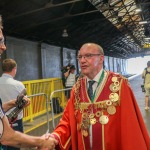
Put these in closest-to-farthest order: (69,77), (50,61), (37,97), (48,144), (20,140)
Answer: (20,140), (48,144), (37,97), (69,77), (50,61)

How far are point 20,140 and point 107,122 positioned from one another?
91 cm

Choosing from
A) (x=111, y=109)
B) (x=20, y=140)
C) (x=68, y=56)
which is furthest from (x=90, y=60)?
(x=68, y=56)

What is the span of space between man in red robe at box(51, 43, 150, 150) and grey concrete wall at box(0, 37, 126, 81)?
416 inches

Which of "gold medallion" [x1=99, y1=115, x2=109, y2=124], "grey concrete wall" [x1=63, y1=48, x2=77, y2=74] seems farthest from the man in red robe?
"grey concrete wall" [x1=63, y1=48, x2=77, y2=74]

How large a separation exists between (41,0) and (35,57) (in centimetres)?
628

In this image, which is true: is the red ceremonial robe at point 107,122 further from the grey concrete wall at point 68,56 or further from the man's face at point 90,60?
the grey concrete wall at point 68,56

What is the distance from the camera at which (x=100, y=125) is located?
2.68m

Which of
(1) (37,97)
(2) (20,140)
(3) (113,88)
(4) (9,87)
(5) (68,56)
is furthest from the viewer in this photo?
(5) (68,56)

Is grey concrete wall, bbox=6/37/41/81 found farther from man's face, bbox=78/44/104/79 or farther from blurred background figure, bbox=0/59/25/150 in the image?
man's face, bbox=78/44/104/79

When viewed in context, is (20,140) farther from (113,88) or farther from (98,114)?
(113,88)

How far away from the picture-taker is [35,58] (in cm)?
1641

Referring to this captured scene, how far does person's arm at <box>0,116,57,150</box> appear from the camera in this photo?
6.64 ft

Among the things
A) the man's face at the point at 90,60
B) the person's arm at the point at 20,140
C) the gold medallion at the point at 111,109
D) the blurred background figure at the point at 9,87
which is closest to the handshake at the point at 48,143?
the person's arm at the point at 20,140

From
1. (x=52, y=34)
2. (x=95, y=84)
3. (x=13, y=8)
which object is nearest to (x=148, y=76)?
(x=13, y=8)
